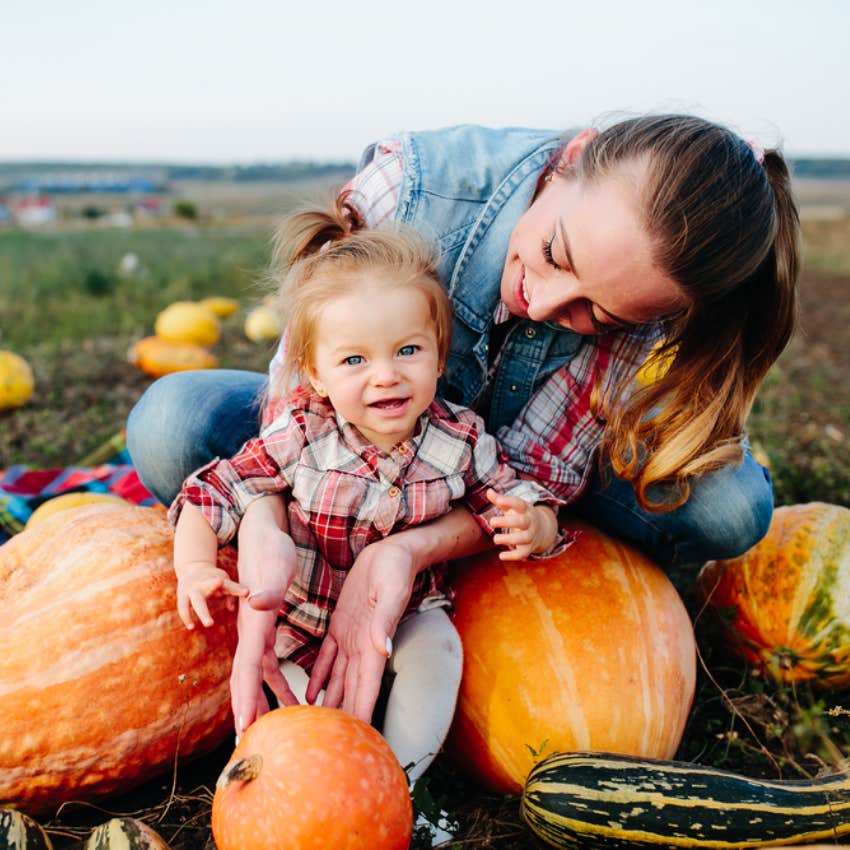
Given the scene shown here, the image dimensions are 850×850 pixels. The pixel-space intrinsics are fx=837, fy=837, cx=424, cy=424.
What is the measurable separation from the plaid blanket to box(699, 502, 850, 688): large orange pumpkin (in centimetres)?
212

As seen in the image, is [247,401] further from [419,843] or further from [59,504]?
[419,843]

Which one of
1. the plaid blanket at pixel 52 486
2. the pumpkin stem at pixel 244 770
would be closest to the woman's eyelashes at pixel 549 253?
the pumpkin stem at pixel 244 770

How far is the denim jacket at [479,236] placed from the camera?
2375mm

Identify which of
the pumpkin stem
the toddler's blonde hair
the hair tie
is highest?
the hair tie

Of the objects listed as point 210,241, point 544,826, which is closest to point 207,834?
point 544,826

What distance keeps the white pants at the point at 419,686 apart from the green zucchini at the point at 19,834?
65 cm

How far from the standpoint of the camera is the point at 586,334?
239 cm

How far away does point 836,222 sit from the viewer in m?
27.0

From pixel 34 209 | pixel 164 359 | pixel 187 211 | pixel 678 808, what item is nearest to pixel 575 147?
pixel 678 808

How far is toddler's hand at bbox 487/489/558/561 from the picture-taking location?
197cm

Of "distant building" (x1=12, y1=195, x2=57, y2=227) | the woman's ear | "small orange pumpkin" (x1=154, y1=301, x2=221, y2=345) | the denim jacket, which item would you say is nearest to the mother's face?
the woman's ear

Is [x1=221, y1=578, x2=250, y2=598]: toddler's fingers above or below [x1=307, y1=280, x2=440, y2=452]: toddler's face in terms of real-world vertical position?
below

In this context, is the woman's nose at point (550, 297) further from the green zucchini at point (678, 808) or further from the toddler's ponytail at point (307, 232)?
the green zucchini at point (678, 808)

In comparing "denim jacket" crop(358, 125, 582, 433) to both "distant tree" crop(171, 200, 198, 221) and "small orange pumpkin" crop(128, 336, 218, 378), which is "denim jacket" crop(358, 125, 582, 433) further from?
"distant tree" crop(171, 200, 198, 221)
